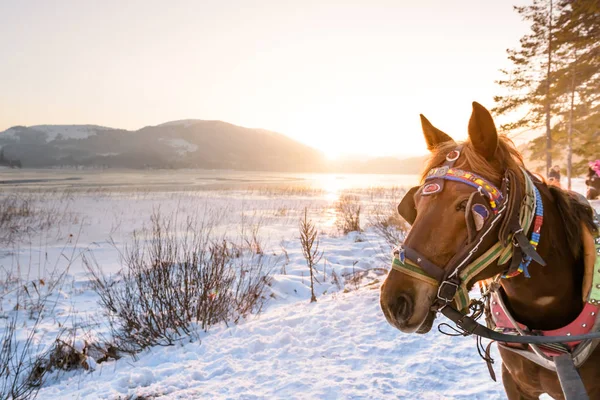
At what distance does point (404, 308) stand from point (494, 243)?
452 mm

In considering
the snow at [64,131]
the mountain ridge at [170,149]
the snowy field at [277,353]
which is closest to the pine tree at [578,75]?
the snowy field at [277,353]

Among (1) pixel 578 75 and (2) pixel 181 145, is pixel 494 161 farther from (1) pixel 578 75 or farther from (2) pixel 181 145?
(2) pixel 181 145

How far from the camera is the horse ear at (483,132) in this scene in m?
1.36

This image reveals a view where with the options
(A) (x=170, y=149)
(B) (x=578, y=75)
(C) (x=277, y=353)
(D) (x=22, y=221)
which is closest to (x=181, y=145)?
(A) (x=170, y=149)

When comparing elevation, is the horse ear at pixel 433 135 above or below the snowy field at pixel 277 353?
above

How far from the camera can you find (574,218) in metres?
1.51

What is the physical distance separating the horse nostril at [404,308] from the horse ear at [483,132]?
0.72 m

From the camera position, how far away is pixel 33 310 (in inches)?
214

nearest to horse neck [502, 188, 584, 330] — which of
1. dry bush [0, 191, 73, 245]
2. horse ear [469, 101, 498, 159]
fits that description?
horse ear [469, 101, 498, 159]

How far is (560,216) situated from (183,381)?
3340 mm

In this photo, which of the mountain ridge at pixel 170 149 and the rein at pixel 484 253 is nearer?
the rein at pixel 484 253

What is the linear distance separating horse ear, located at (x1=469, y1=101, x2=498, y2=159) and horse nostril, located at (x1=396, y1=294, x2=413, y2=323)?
2.36ft

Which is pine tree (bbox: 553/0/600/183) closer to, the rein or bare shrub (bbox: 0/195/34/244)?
the rein

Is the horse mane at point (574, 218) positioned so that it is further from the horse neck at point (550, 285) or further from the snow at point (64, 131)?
the snow at point (64, 131)
